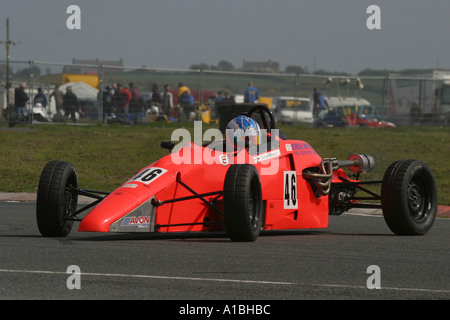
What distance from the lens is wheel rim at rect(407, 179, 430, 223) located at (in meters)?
10.0

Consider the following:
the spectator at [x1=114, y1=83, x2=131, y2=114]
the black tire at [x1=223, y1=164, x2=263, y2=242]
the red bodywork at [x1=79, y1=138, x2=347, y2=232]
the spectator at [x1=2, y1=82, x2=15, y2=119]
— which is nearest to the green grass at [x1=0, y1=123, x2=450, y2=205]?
the spectator at [x1=2, y1=82, x2=15, y2=119]

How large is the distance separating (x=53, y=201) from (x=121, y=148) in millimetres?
12192

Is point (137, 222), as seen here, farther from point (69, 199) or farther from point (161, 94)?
point (161, 94)

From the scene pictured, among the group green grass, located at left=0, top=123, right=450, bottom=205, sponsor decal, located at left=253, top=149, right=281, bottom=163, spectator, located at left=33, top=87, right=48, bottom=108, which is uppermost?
spectator, located at left=33, top=87, right=48, bottom=108

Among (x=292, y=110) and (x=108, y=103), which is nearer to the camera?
(x=108, y=103)

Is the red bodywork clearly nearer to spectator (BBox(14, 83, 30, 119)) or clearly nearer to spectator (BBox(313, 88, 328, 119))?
spectator (BBox(14, 83, 30, 119))

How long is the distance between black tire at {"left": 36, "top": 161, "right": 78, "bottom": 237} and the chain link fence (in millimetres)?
15151

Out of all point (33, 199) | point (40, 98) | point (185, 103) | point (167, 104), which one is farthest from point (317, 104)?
point (33, 199)

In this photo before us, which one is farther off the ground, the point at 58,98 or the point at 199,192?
the point at 58,98

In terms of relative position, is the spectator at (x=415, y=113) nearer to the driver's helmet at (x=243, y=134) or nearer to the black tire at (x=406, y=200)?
the black tire at (x=406, y=200)

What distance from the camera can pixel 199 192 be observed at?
8883 mm
